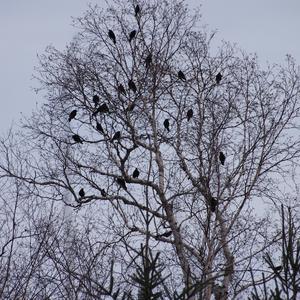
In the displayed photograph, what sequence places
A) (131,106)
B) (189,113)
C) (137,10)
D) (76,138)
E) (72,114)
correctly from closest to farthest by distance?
(189,113), (131,106), (72,114), (76,138), (137,10)

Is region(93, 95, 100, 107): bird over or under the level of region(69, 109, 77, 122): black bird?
under

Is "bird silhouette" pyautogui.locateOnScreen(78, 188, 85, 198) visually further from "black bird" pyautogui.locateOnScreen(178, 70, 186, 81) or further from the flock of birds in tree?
"black bird" pyautogui.locateOnScreen(178, 70, 186, 81)

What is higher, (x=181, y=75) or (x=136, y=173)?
(x=181, y=75)

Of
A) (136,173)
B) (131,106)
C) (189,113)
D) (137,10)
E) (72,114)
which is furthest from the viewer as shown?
(137,10)

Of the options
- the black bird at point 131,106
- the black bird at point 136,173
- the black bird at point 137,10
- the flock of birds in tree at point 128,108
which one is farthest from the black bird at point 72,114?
the black bird at point 137,10

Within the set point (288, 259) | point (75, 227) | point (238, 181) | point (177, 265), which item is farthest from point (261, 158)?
point (288, 259)

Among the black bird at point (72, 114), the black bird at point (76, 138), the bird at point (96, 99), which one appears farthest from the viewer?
the black bird at point (76, 138)

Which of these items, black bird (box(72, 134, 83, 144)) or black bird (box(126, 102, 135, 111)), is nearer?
black bird (box(126, 102, 135, 111))

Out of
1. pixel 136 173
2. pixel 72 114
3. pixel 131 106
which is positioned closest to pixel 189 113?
pixel 131 106

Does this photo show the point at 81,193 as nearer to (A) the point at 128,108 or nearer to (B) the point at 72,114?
(B) the point at 72,114

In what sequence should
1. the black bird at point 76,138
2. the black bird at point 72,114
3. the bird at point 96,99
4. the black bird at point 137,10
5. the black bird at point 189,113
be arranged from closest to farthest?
the black bird at point 189,113
the bird at point 96,99
the black bird at point 72,114
the black bird at point 76,138
the black bird at point 137,10

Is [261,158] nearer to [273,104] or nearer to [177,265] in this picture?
[273,104]

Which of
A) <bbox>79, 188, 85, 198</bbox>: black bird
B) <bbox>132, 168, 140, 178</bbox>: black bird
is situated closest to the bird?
<bbox>132, 168, 140, 178</bbox>: black bird

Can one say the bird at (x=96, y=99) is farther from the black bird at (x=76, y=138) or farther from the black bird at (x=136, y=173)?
the black bird at (x=136, y=173)
